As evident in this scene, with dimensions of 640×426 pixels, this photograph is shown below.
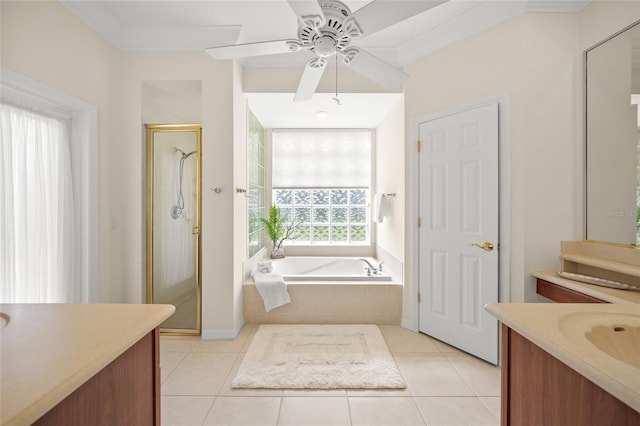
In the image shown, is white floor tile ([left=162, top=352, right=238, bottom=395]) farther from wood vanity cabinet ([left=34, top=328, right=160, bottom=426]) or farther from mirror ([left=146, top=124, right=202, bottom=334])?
wood vanity cabinet ([left=34, top=328, right=160, bottom=426])

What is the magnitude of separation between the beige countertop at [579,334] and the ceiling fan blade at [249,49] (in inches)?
64.6

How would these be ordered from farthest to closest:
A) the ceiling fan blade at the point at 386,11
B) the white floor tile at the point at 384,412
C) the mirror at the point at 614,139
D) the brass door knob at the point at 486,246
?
1. the brass door knob at the point at 486,246
2. the mirror at the point at 614,139
3. the white floor tile at the point at 384,412
4. the ceiling fan blade at the point at 386,11

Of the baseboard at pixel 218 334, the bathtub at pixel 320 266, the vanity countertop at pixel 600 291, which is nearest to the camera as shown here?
the vanity countertop at pixel 600 291

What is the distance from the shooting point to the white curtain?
191 cm

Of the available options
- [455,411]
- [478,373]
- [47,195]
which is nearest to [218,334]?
[47,195]

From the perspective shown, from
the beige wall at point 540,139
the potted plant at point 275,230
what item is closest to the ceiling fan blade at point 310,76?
the beige wall at point 540,139

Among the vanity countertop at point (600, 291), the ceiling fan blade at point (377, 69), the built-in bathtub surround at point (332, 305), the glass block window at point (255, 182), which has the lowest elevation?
the built-in bathtub surround at point (332, 305)

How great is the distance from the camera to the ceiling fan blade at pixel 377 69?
178cm

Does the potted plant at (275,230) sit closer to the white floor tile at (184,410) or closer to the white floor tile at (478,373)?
the white floor tile at (184,410)

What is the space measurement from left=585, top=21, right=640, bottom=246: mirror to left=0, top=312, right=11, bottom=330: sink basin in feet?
9.89

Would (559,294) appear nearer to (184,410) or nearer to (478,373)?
(478,373)

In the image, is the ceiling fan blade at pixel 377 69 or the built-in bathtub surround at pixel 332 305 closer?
the ceiling fan blade at pixel 377 69

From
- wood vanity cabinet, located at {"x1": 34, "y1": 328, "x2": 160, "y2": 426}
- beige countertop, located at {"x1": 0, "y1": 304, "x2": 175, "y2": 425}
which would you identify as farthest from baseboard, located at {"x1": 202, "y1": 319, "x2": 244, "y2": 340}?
beige countertop, located at {"x1": 0, "y1": 304, "x2": 175, "y2": 425}

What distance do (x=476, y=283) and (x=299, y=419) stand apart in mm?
1693
